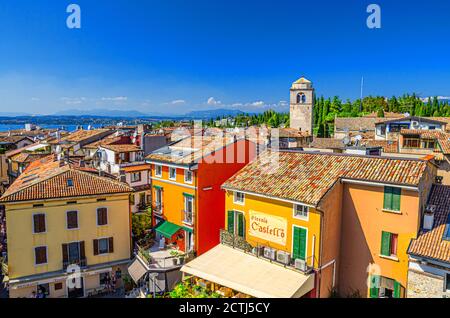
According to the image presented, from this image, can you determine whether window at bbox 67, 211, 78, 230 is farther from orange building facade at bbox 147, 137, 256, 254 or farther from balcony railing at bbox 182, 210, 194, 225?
balcony railing at bbox 182, 210, 194, 225

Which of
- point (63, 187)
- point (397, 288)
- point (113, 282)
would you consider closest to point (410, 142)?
point (397, 288)

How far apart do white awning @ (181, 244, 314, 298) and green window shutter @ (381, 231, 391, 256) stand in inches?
119

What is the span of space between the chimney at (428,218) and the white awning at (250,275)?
184 inches

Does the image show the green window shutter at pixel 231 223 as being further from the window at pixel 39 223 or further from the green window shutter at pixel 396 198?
the window at pixel 39 223

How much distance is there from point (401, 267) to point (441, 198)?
3.46 metres

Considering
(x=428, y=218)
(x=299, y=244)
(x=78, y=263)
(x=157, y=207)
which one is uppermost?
(x=428, y=218)

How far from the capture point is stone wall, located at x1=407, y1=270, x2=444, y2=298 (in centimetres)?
1105

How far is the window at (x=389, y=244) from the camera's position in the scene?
12.8 m

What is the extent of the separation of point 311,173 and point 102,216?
39.8 feet

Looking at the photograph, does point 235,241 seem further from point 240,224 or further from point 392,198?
point 392,198

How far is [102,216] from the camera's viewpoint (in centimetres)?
1911
